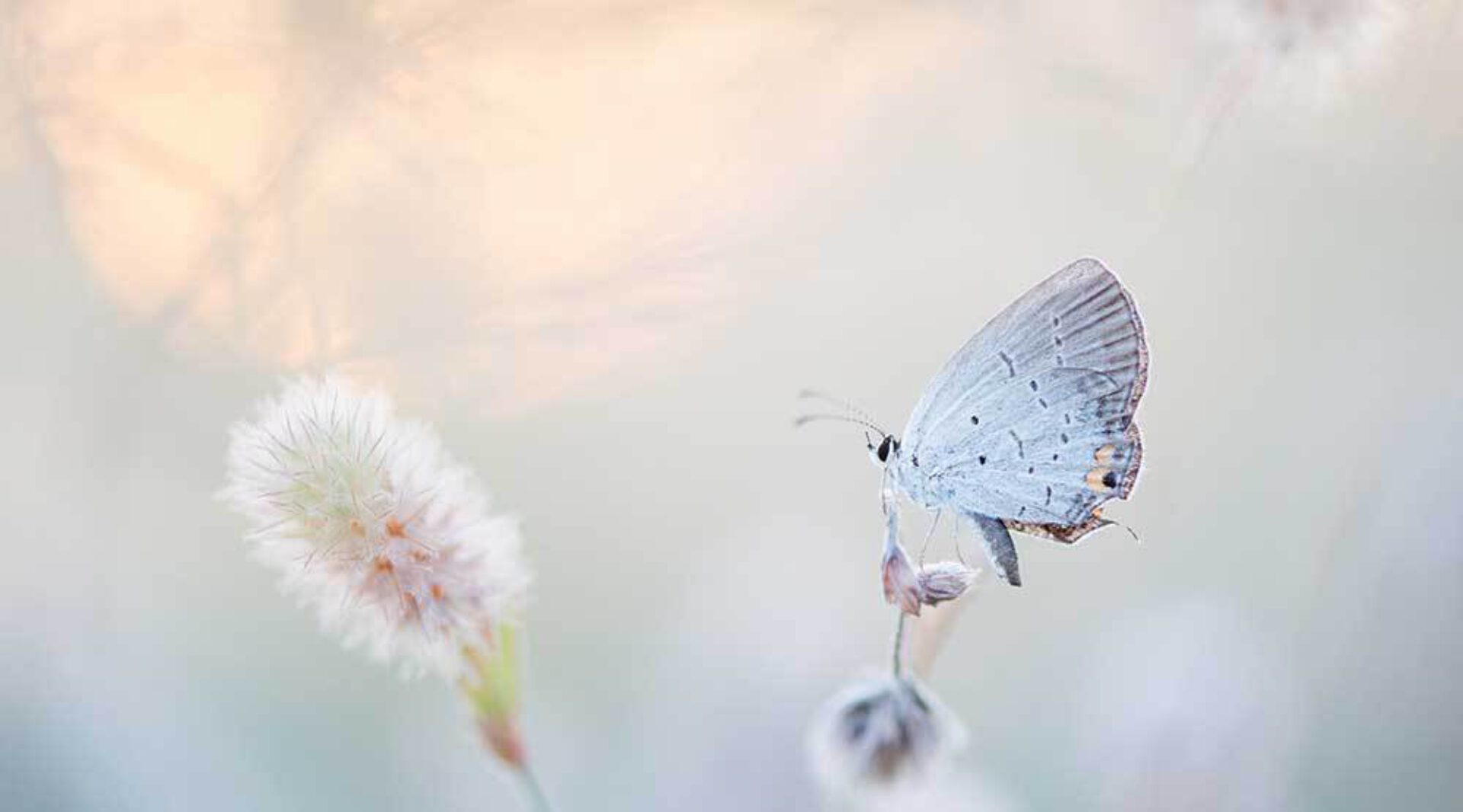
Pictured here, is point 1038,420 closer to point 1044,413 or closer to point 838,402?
point 1044,413

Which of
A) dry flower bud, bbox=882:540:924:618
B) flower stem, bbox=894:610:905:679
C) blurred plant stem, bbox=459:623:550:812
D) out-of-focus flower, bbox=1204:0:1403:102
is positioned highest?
out-of-focus flower, bbox=1204:0:1403:102

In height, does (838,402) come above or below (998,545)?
above

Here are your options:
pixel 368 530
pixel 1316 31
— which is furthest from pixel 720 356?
pixel 368 530

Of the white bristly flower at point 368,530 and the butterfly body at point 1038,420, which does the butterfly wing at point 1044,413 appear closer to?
the butterfly body at point 1038,420

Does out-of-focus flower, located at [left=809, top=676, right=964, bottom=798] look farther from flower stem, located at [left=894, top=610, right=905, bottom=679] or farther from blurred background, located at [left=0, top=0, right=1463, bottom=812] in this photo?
blurred background, located at [left=0, top=0, right=1463, bottom=812]

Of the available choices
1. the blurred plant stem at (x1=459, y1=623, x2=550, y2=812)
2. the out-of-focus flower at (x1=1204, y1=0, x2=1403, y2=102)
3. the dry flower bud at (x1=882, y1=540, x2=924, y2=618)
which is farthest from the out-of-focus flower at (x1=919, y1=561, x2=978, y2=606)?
the out-of-focus flower at (x1=1204, y1=0, x2=1403, y2=102)

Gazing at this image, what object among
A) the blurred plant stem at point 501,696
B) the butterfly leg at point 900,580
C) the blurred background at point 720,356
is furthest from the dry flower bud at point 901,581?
the blurred background at point 720,356
